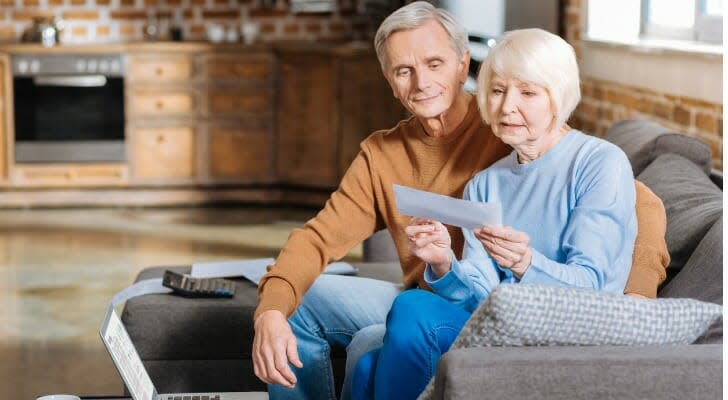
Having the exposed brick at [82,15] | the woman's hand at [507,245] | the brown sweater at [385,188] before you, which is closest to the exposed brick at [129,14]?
the exposed brick at [82,15]

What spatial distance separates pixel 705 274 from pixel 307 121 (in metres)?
4.84

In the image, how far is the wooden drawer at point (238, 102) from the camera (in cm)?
674

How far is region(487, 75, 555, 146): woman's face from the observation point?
202 cm

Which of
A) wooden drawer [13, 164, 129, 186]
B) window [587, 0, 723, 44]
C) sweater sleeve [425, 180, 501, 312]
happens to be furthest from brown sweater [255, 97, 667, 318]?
wooden drawer [13, 164, 129, 186]

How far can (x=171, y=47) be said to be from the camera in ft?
21.8

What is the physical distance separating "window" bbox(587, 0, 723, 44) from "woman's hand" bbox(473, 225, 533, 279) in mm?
1859

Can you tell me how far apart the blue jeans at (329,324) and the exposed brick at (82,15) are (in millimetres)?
4926

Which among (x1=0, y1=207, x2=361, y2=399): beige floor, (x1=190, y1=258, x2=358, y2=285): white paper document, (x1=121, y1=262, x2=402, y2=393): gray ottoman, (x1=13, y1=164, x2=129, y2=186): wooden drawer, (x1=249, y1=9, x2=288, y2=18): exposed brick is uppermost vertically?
(x1=249, y1=9, x2=288, y2=18): exposed brick

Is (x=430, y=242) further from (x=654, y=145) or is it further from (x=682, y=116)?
(x=682, y=116)

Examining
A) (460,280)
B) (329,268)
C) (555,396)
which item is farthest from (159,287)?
(555,396)

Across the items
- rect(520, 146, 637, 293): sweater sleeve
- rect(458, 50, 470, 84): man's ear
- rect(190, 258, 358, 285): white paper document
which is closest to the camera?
rect(520, 146, 637, 293): sweater sleeve

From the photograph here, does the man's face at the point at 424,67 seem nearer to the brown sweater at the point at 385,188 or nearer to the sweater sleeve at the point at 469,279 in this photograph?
the brown sweater at the point at 385,188

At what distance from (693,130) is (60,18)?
4.60m

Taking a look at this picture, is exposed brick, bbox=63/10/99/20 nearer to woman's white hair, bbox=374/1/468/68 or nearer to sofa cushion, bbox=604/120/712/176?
sofa cushion, bbox=604/120/712/176
